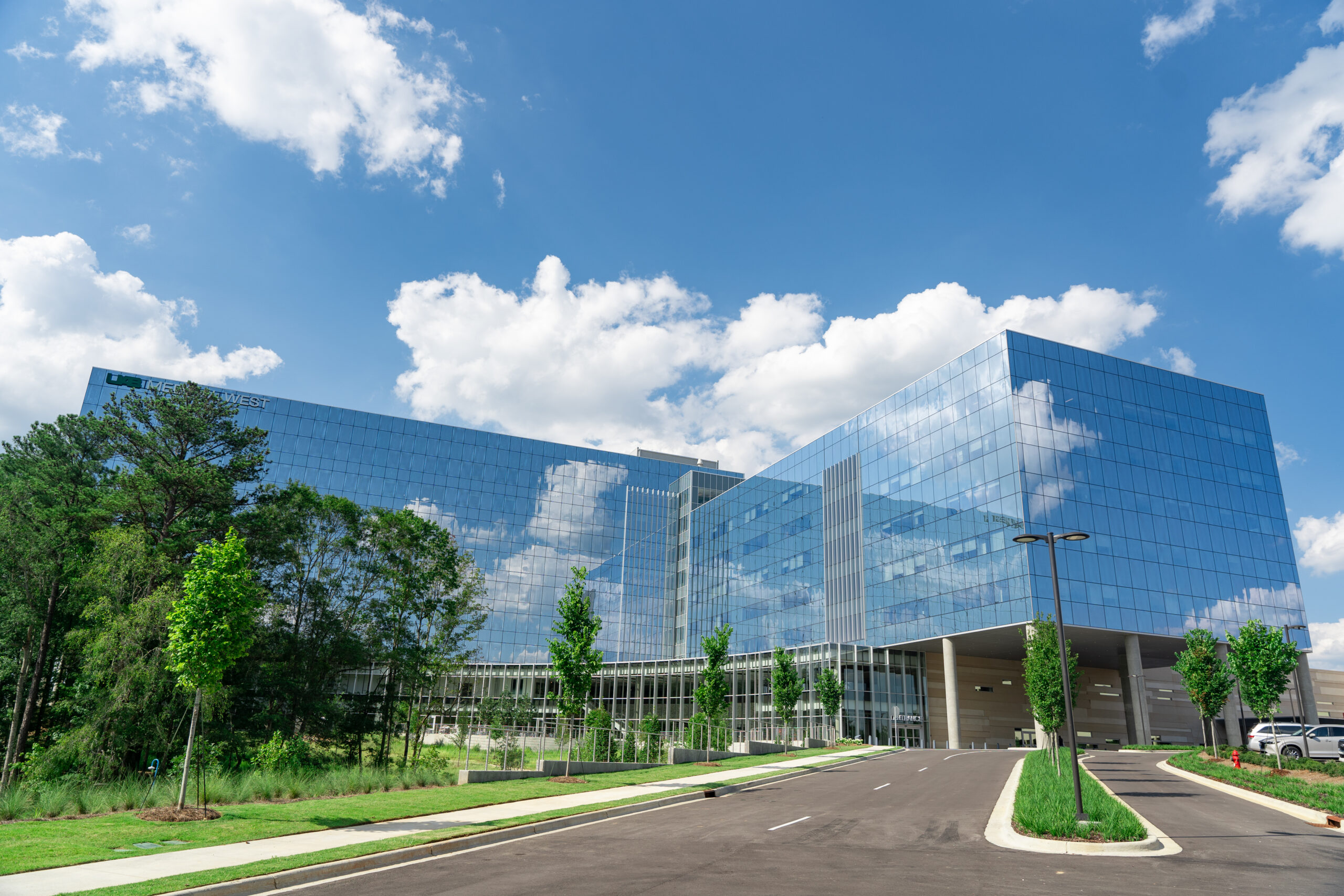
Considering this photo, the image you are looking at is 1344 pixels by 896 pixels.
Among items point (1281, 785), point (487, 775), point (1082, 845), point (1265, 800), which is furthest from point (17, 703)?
point (1281, 785)

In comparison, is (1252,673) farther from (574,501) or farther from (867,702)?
(574,501)

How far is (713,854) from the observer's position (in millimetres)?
13406

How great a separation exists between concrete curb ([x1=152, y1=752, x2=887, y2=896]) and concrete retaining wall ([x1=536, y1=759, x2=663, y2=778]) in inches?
238

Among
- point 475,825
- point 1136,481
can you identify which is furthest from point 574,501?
point 475,825

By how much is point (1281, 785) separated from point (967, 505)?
32.0 m

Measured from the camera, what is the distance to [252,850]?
43.0 ft

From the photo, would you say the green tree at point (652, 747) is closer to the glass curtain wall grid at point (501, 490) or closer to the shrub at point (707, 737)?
the shrub at point (707, 737)

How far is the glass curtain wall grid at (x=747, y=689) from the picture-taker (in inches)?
2362

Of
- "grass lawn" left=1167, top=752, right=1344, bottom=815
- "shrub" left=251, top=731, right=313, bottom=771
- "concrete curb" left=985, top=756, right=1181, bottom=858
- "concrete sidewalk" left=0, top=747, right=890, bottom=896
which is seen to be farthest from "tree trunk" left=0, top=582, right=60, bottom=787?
"grass lawn" left=1167, top=752, right=1344, bottom=815

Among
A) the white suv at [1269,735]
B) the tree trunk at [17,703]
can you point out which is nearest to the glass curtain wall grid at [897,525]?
the white suv at [1269,735]

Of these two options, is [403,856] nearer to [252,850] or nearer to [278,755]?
[252,850]

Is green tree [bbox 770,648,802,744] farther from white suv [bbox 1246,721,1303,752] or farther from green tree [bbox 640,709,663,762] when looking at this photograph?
white suv [bbox 1246,721,1303,752]

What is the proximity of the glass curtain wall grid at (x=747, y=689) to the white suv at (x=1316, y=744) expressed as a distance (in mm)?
27173

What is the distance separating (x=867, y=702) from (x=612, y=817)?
46.0m
